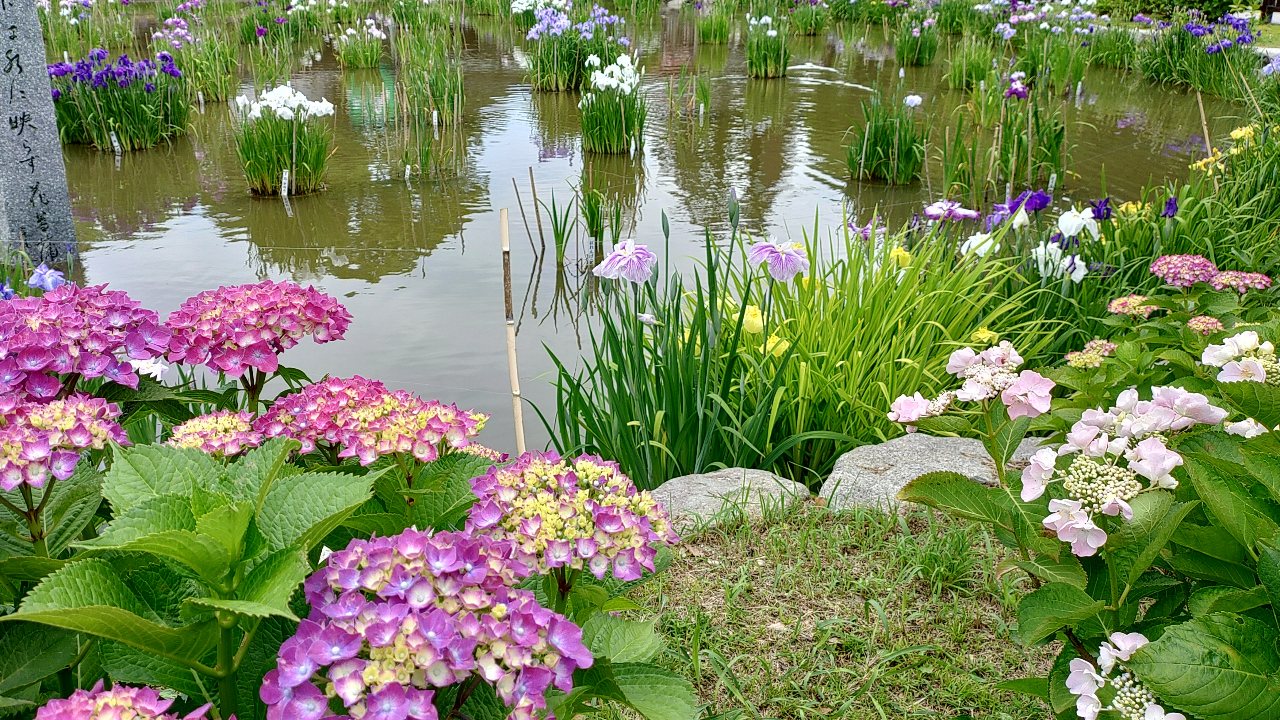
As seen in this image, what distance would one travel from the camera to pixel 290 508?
1008mm

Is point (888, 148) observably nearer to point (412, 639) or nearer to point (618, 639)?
point (618, 639)

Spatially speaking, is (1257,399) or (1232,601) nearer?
(1232,601)

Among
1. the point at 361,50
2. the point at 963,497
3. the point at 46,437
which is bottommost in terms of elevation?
the point at 963,497

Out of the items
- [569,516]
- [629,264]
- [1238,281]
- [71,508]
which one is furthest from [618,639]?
[1238,281]

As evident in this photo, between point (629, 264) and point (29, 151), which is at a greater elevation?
point (29, 151)

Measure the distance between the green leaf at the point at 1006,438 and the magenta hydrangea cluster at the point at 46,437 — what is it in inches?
48.8

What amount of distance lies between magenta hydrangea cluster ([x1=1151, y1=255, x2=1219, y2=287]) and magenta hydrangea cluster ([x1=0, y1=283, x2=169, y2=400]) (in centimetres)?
281

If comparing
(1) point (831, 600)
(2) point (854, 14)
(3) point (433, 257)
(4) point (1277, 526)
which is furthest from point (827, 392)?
(2) point (854, 14)

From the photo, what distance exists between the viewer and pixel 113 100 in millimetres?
6961

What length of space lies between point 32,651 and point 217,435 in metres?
0.32

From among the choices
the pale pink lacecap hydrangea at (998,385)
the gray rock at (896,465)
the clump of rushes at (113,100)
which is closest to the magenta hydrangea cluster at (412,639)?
the pale pink lacecap hydrangea at (998,385)

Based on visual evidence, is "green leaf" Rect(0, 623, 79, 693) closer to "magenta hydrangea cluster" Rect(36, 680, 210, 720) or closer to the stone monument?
"magenta hydrangea cluster" Rect(36, 680, 210, 720)

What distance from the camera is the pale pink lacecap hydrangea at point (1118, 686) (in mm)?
1150

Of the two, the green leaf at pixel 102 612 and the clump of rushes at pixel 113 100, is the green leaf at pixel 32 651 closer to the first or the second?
the green leaf at pixel 102 612
